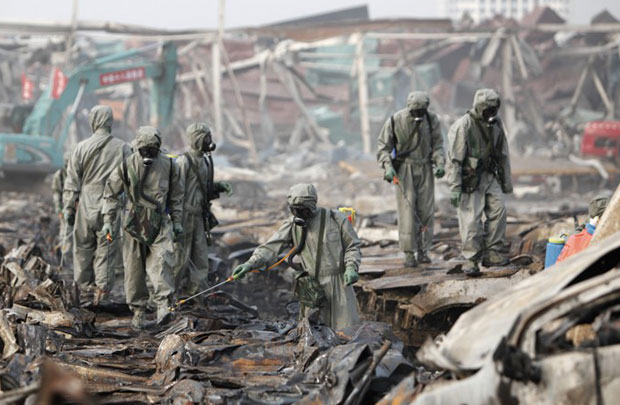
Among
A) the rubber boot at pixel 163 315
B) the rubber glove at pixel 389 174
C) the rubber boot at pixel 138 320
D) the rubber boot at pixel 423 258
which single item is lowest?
the rubber boot at pixel 138 320

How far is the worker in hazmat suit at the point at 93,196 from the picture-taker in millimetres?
9367

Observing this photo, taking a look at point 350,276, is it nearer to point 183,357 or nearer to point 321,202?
point 183,357

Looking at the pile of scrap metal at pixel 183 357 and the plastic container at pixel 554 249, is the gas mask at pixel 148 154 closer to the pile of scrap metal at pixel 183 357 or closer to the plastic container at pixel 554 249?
the pile of scrap metal at pixel 183 357

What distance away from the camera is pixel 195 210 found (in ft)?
29.1

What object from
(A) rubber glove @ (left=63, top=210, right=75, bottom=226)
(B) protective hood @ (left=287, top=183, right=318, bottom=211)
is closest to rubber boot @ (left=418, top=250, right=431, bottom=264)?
(B) protective hood @ (left=287, top=183, right=318, bottom=211)

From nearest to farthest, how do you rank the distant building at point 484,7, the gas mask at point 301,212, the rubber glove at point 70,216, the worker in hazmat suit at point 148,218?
the gas mask at point 301,212 < the worker in hazmat suit at point 148,218 < the rubber glove at point 70,216 < the distant building at point 484,7

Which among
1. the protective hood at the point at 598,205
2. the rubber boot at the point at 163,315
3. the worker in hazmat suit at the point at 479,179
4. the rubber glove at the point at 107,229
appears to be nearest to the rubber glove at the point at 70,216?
the rubber glove at the point at 107,229

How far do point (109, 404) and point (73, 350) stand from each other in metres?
1.48

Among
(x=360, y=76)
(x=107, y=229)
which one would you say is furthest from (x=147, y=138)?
(x=360, y=76)

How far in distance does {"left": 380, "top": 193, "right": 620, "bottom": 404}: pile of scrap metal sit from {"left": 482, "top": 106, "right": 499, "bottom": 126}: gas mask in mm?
4159

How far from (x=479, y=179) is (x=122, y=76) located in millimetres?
12780

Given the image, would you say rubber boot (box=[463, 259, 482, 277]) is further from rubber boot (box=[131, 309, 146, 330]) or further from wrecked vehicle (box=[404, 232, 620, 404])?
wrecked vehicle (box=[404, 232, 620, 404])

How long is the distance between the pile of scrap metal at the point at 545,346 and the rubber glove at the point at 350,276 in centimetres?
241

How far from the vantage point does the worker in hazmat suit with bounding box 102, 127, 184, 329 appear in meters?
7.95
